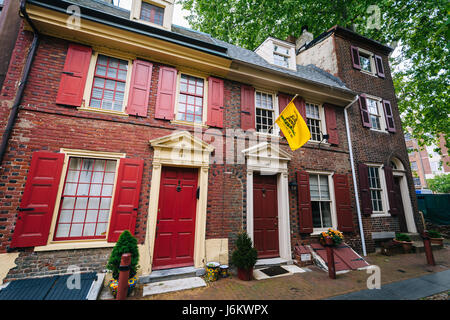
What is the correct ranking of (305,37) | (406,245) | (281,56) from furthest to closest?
(305,37) < (281,56) < (406,245)

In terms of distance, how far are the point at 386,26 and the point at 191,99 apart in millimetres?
12204

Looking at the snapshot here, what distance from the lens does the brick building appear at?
13.4 ft

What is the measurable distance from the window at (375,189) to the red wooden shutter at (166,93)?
28.5ft

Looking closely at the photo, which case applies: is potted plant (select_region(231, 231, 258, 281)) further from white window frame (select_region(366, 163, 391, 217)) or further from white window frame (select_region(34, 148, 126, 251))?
white window frame (select_region(366, 163, 391, 217))

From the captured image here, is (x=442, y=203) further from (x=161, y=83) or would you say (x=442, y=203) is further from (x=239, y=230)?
(x=161, y=83)

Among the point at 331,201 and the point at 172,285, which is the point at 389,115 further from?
the point at 172,285

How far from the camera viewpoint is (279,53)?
26.7 feet

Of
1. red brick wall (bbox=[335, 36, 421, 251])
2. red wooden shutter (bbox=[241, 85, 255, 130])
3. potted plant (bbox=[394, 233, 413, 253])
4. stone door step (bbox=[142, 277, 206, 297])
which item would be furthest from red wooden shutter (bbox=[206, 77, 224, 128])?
potted plant (bbox=[394, 233, 413, 253])

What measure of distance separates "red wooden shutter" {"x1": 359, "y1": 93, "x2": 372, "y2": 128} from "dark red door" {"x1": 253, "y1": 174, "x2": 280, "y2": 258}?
5672 millimetres

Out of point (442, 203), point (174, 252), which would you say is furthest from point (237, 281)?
point (442, 203)

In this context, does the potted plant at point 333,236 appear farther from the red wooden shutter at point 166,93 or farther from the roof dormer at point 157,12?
the roof dormer at point 157,12

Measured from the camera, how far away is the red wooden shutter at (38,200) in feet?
12.4

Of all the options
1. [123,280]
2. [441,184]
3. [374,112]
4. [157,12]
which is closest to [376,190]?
[374,112]
